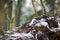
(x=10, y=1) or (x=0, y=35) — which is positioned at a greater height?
(x=10, y=1)

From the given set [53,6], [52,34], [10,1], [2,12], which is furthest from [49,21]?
[53,6]

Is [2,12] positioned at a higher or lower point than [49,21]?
higher

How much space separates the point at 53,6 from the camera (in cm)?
220

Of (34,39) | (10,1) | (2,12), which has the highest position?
(10,1)

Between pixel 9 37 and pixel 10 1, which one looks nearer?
pixel 9 37

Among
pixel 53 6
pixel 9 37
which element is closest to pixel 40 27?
pixel 9 37

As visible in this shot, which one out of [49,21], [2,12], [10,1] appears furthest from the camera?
[10,1]

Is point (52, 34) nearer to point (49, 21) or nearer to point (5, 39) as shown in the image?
point (49, 21)

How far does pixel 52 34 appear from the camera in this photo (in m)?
0.76

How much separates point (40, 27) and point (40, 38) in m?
0.05

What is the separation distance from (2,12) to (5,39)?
564mm

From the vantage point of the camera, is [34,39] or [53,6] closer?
[34,39]

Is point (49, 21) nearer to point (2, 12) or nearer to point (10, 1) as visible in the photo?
point (2, 12)

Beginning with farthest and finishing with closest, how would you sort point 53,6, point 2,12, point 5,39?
point 53,6 → point 2,12 → point 5,39
